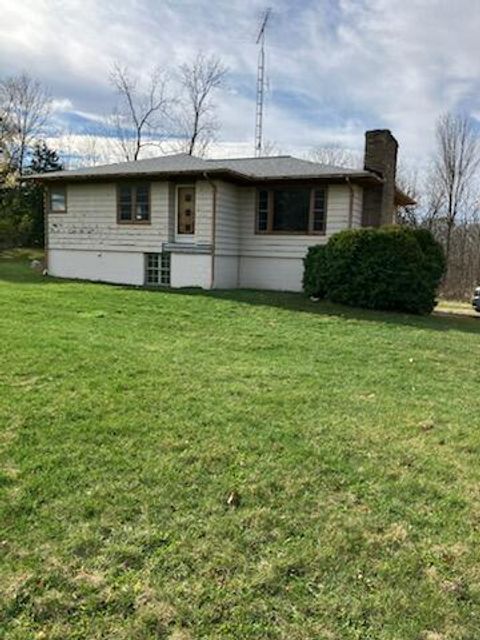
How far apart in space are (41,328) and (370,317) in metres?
6.35

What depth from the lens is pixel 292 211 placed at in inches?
603

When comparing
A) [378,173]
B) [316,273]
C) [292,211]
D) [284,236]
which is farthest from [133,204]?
[378,173]

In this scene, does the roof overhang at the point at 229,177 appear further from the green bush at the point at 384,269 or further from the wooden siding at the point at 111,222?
the green bush at the point at 384,269

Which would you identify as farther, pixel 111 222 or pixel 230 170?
pixel 111 222

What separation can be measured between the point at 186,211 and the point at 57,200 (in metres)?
4.83

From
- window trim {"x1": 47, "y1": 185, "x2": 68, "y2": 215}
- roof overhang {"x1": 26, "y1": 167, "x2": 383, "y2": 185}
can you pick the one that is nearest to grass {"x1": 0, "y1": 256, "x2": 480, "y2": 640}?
roof overhang {"x1": 26, "y1": 167, "x2": 383, "y2": 185}

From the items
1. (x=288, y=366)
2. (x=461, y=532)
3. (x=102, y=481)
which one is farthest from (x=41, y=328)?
(x=461, y=532)

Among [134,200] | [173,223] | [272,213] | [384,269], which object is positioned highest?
[134,200]

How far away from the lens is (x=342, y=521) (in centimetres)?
299

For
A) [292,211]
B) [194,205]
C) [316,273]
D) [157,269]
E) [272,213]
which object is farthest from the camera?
[157,269]

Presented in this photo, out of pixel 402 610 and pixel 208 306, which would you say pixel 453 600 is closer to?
pixel 402 610

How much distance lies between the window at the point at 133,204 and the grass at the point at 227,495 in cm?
970

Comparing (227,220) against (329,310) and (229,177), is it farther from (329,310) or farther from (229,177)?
(329,310)

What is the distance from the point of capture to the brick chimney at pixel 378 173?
15.4 metres
